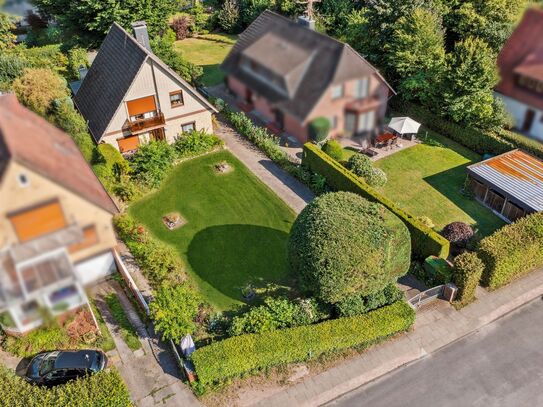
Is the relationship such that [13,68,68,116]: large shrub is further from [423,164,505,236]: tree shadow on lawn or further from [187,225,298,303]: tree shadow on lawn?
[423,164,505,236]: tree shadow on lawn

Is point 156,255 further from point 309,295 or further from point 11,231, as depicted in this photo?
point 11,231

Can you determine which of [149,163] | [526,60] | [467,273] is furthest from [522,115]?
[149,163]

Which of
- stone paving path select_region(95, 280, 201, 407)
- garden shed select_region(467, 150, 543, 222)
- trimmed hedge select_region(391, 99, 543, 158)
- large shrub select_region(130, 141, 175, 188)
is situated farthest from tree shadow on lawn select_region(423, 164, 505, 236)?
stone paving path select_region(95, 280, 201, 407)

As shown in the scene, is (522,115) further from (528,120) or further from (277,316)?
(277,316)

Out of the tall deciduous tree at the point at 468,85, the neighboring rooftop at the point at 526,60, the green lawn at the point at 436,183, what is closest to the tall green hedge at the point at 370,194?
the green lawn at the point at 436,183

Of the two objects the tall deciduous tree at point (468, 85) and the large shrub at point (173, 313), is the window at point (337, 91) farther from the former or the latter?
the tall deciduous tree at point (468, 85)

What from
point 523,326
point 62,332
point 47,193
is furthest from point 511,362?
point 47,193

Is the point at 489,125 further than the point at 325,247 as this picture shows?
Yes

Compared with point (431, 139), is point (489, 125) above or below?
above
